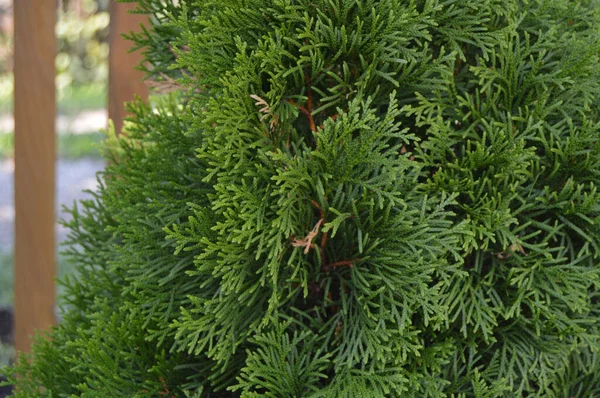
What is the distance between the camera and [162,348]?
68.0 inches

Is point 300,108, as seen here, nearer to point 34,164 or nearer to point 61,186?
→ point 34,164

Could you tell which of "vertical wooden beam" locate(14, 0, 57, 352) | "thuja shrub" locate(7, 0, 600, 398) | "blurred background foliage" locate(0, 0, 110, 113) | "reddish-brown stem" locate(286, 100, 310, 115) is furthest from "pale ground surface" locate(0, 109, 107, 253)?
"reddish-brown stem" locate(286, 100, 310, 115)

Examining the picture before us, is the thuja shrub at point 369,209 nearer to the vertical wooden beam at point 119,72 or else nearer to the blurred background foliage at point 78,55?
the vertical wooden beam at point 119,72

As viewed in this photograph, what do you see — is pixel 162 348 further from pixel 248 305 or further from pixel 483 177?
pixel 483 177

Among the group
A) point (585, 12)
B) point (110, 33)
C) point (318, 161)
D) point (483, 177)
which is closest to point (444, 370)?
point (483, 177)

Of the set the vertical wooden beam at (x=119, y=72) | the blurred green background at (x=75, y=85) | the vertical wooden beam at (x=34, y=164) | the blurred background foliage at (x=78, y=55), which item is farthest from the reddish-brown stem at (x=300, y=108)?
the blurred background foliage at (x=78, y=55)

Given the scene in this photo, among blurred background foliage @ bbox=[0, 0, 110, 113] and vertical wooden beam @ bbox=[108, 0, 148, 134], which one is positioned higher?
blurred background foliage @ bbox=[0, 0, 110, 113]

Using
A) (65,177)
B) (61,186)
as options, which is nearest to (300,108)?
(61,186)

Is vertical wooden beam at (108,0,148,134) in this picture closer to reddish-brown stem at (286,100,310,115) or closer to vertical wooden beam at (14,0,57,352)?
vertical wooden beam at (14,0,57,352)

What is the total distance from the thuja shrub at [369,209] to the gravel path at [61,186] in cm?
639

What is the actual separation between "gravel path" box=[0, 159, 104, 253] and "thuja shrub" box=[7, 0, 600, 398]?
6391 millimetres

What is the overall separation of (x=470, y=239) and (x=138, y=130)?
1.09 meters

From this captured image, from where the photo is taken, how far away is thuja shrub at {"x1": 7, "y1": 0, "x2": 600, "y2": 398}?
151cm

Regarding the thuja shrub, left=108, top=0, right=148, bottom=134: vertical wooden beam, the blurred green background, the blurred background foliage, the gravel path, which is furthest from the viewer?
the blurred background foliage
